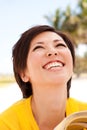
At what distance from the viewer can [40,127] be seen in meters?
1.57

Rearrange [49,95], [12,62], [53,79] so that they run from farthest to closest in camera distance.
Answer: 1. [12,62]
2. [49,95]
3. [53,79]

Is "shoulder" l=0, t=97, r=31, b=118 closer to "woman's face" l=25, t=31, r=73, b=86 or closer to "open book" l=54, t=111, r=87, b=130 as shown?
"woman's face" l=25, t=31, r=73, b=86

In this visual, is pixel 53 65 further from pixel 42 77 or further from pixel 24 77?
pixel 24 77

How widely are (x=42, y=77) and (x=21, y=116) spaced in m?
0.20

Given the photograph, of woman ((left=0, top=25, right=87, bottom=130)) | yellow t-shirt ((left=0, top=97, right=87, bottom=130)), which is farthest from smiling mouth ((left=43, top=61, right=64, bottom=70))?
yellow t-shirt ((left=0, top=97, right=87, bottom=130))

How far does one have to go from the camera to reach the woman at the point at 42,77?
1.44 m

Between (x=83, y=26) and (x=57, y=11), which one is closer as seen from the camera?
(x=83, y=26)

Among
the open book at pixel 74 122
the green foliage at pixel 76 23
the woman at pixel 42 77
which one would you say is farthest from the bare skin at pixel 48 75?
the green foliage at pixel 76 23

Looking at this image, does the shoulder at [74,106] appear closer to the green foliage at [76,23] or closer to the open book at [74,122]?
the open book at [74,122]

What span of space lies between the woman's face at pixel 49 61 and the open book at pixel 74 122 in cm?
19

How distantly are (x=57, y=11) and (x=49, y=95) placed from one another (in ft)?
79.9

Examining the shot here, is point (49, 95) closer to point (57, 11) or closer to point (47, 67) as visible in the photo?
point (47, 67)

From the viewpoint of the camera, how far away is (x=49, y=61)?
143cm

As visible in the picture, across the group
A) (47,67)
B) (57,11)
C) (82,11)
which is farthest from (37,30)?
(57,11)
